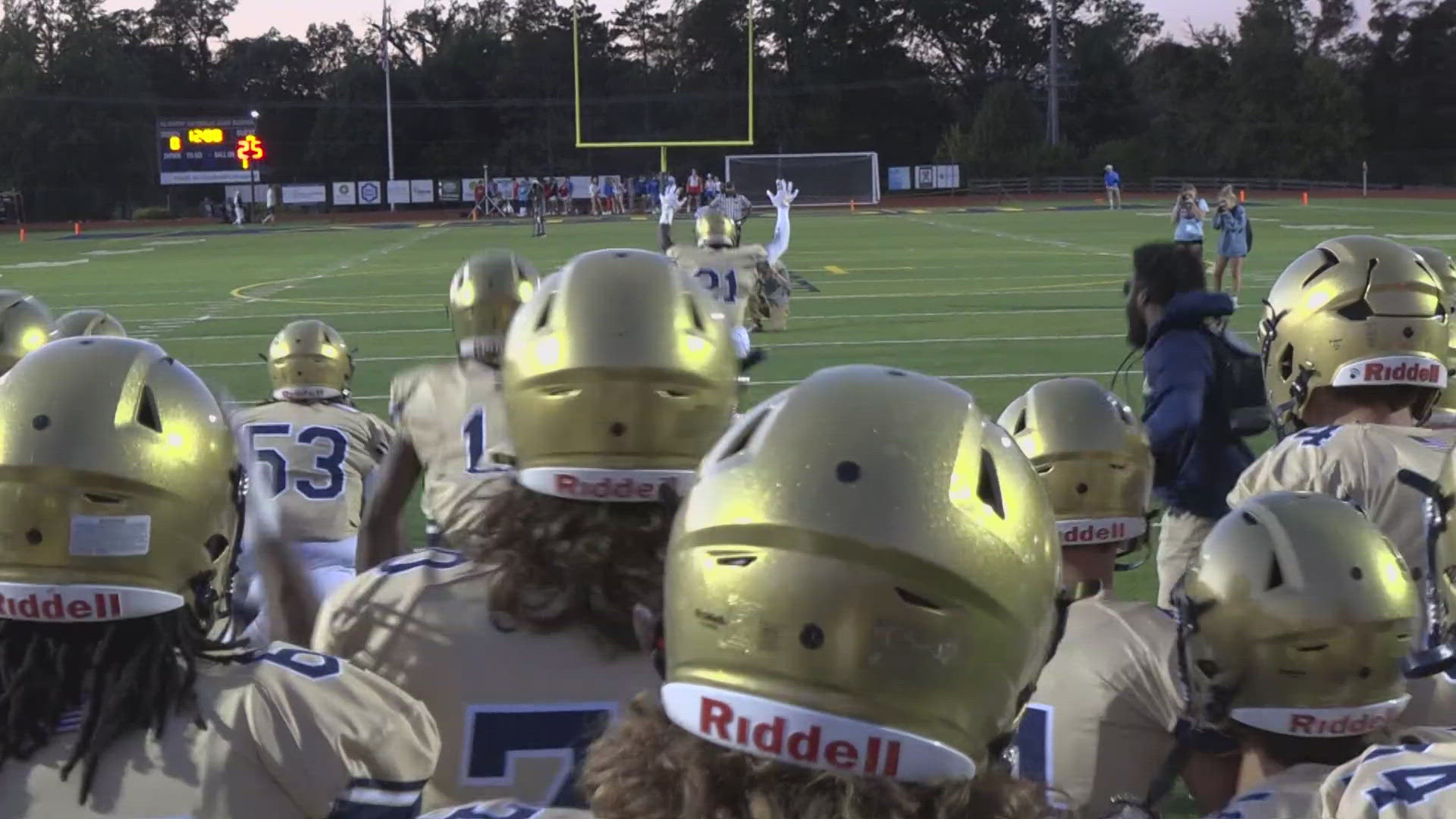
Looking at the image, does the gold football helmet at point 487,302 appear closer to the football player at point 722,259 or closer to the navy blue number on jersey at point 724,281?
the football player at point 722,259

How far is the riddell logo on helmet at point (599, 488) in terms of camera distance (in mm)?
2840

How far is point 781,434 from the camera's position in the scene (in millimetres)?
1802

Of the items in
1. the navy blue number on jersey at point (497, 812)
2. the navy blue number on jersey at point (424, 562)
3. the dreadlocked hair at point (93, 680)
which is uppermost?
the navy blue number on jersey at point (424, 562)

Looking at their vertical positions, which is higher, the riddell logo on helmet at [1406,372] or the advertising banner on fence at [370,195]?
the advertising banner on fence at [370,195]

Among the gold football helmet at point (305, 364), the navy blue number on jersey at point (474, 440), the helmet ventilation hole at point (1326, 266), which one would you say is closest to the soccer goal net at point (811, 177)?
the gold football helmet at point (305, 364)

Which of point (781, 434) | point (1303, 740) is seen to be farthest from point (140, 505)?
point (1303, 740)

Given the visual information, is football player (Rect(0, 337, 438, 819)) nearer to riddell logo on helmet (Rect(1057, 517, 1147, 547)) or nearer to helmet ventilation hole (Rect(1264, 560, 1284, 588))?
helmet ventilation hole (Rect(1264, 560, 1284, 588))

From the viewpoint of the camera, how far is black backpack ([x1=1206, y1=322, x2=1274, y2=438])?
18.9ft

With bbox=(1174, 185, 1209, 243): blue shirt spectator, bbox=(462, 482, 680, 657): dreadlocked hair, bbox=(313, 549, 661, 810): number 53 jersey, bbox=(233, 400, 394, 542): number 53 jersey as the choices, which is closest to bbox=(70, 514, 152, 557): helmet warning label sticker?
bbox=(313, 549, 661, 810): number 53 jersey

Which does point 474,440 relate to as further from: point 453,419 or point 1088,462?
point 1088,462

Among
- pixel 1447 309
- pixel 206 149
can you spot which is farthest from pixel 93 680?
pixel 206 149

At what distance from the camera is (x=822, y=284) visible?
907 inches

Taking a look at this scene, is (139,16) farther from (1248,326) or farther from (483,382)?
(483,382)

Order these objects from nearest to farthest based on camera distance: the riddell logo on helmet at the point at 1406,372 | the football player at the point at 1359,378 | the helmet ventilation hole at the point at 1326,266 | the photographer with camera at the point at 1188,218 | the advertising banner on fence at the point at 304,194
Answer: the football player at the point at 1359,378, the riddell logo on helmet at the point at 1406,372, the helmet ventilation hole at the point at 1326,266, the photographer with camera at the point at 1188,218, the advertising banner on fence at the point at 304,194
